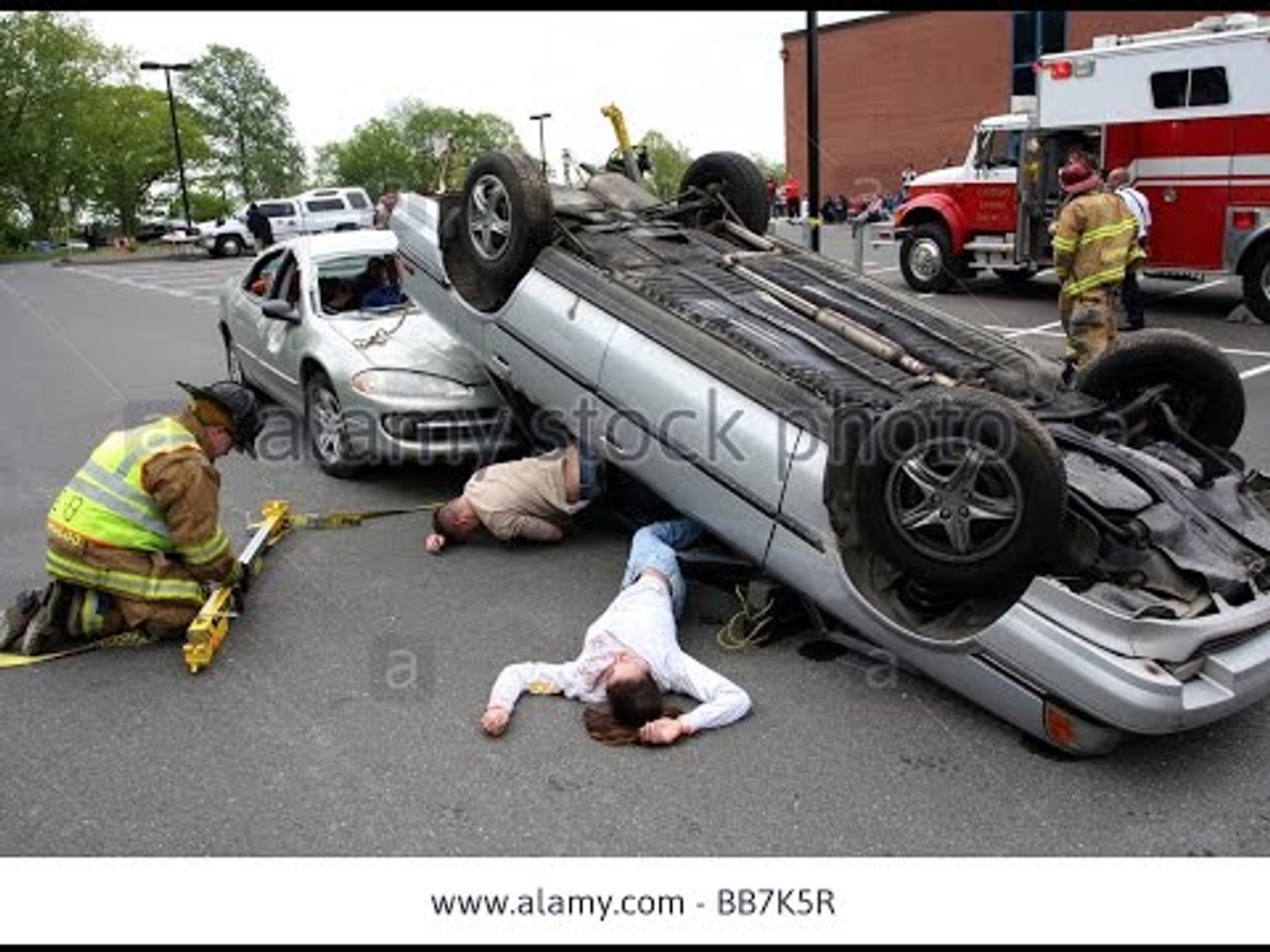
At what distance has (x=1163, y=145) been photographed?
11773 millimetres

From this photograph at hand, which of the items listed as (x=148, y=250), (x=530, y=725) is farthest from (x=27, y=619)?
(x=148, y=250)

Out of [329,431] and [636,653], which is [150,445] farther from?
[329,431]

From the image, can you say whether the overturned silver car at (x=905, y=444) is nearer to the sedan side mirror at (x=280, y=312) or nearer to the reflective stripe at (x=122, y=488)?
the sedan side mirror at (x=280, y=312)

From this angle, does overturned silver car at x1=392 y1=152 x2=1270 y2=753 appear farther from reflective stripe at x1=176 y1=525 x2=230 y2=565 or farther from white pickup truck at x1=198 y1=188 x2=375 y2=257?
white pickup truck at x1=198 y1=188 x2=375 y2=257

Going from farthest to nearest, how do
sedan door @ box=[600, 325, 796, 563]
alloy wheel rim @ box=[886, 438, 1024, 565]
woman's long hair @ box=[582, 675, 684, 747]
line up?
sedan door @ box=[600, 325, 796, 563] < woman's long hair @ box=[582, 675, 684, 747] < alloy wheel rim @ box=[886, 438, 1024, 565]

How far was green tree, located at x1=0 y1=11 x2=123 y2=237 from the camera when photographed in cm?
4506

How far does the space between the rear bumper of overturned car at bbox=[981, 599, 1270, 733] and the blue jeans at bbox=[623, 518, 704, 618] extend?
1483 mm

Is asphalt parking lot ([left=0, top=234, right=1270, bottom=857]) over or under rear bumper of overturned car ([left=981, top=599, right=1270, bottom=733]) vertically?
under

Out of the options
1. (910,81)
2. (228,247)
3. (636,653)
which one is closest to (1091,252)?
(636,653)

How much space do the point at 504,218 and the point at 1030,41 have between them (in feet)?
119

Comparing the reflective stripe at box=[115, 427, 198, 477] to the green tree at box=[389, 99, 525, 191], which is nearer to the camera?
the reflective stripe at box=[115, 427, 198, 477]

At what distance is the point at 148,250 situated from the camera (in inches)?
1693

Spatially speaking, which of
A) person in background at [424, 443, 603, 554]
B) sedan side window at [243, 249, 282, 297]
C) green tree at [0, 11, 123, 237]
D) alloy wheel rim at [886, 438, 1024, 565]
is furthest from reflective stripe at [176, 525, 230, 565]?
green tree at [0, 11, 123, 237]

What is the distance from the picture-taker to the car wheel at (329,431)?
21.5 ft
